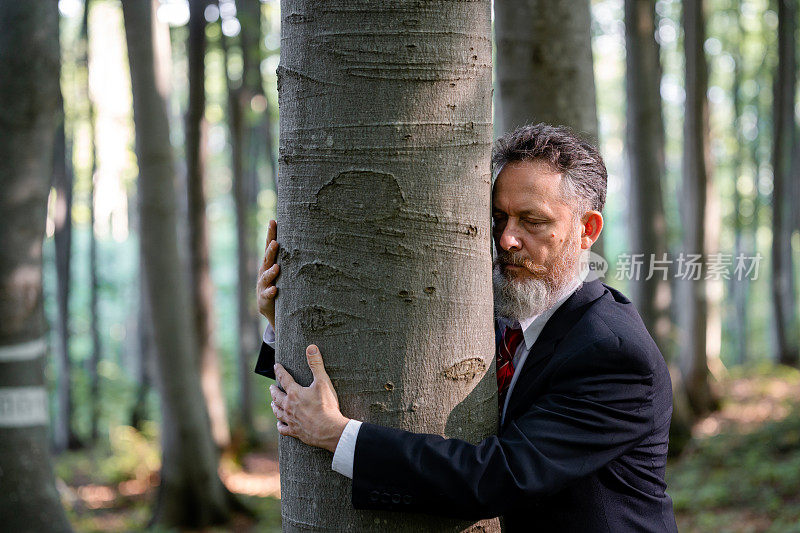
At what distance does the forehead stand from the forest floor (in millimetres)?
6020

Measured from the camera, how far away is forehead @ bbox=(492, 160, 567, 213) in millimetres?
2117

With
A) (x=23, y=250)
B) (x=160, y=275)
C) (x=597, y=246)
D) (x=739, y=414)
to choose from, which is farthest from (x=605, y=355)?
(x=739, y=414)

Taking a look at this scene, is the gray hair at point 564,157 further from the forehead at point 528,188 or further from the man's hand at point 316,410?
the man's hand at point 316,410

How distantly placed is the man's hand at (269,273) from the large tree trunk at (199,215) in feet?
26.9

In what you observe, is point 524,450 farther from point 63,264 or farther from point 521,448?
point 63,264

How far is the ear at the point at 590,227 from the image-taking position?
7.38 feet

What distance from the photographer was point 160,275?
24.7ft

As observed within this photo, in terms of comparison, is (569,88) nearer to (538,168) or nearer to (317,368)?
(538,168)

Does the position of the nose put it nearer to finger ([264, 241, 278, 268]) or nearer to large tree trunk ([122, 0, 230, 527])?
finger ([264, 241, 278, 268])

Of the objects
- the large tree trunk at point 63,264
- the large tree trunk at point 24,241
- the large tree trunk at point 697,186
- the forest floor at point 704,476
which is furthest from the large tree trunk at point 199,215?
the large tree trunk at point 697,186

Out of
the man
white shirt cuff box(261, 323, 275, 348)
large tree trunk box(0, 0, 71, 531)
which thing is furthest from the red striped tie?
large tree trunk box(0, 0, 71, 531)

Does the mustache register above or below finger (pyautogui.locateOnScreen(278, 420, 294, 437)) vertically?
above

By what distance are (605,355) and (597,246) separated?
6.71ft

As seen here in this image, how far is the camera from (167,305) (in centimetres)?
761
